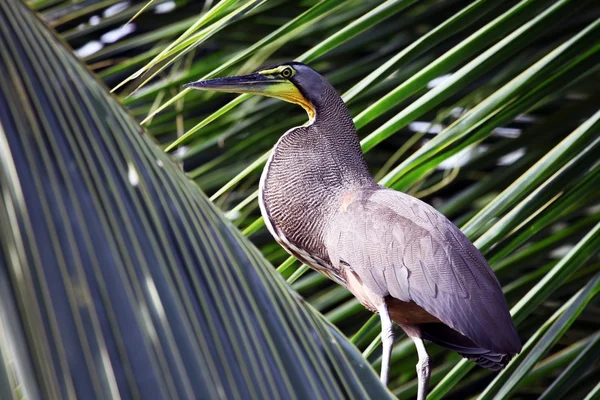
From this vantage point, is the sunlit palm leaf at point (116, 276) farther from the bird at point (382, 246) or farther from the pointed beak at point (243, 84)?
the pointed beak at point (243, 84)

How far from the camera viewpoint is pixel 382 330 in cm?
141

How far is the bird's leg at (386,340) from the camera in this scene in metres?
1.38

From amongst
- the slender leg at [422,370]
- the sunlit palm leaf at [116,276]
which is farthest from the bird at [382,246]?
the sunlit palm leaf at [116,276]

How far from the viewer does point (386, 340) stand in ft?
4.51

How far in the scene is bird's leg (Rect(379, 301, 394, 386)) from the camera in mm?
1379

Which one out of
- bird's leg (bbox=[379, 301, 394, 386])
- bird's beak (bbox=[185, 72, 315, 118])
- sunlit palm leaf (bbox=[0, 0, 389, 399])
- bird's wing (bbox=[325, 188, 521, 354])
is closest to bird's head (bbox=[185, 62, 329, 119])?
bird's beak (bbox=[185, 72, 315, 118])

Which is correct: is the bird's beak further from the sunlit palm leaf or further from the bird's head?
the sunlit palm leaf

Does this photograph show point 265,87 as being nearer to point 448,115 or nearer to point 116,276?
point 448,115

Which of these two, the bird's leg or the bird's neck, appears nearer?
the bird's leg

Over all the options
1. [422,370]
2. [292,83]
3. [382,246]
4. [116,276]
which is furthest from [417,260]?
[116,276]

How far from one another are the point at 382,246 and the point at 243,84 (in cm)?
40

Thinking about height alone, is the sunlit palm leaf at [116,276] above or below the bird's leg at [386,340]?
above

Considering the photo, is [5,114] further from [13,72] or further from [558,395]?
[558,395]

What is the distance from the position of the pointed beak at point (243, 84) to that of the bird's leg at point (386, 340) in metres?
0.48
